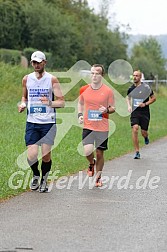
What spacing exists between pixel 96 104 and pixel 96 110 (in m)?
0.09

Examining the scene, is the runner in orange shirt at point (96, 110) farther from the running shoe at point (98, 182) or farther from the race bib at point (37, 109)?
the race bib at point (37, 109)

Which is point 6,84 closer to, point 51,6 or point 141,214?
point 141,214

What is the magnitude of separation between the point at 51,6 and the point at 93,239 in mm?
64236

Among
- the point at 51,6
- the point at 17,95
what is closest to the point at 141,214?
the point at 17,95

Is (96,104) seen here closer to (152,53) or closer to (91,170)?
(91,170)

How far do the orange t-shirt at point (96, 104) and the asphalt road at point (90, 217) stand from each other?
3.19ft

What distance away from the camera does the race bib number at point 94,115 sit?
11.3m

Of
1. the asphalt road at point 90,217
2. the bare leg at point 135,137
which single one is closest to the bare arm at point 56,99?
the asphalt road at point 90,217

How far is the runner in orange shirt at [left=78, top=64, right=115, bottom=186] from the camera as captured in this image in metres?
11.3

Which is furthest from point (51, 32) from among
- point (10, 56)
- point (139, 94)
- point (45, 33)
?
point (139, 94)

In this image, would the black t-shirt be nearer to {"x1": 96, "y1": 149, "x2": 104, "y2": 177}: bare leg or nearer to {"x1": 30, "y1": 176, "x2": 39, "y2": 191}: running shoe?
{"x1": 96, "y1": 149, "x2": 104, "y2": 177}: bare leg

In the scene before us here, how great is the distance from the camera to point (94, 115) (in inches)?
447

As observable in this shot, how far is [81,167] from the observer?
46.0ft

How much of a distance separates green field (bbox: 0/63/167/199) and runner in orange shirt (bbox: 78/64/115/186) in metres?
1.22
